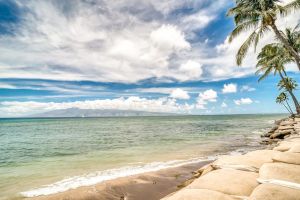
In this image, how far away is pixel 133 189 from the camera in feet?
25.2

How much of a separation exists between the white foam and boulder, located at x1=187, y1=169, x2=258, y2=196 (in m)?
4.97

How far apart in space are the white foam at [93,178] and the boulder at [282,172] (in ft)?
19.0

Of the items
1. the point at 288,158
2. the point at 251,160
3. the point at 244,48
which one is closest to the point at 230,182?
the point at 251,160

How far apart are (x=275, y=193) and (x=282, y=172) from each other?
138 centimetres

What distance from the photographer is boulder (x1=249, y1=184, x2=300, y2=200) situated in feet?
12.5

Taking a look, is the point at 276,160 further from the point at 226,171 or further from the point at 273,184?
the point at 273,184

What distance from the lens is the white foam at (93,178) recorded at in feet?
25.7

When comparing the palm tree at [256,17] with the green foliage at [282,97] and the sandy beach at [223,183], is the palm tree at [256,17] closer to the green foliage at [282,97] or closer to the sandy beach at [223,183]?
the sandy beach at [223,183]

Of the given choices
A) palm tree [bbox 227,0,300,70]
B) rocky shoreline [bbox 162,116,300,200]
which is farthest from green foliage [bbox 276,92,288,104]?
rocky shoreline [bbox 162,116,300,200]

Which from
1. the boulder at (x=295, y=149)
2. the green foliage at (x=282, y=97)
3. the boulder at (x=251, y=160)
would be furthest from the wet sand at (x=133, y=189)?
the green foliage at (x=282, y=97)

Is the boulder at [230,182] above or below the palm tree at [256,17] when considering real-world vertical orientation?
below

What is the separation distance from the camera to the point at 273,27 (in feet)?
51.1

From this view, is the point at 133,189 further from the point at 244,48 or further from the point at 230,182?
the point at 244,48

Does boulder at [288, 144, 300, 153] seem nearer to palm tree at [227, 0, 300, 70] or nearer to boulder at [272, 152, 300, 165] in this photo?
boulder at [272, 152, 300, 165]
